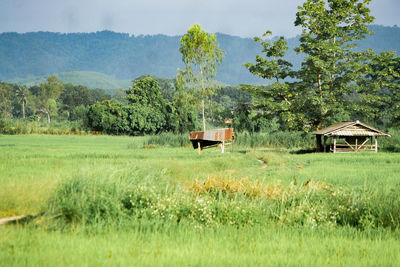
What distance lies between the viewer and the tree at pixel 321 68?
99.3 feet

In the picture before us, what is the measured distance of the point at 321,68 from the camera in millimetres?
29484

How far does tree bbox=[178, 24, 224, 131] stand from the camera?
39.8 meters

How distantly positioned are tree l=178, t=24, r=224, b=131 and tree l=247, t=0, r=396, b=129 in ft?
30.6

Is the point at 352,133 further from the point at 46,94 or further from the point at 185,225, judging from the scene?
the point at 46,94

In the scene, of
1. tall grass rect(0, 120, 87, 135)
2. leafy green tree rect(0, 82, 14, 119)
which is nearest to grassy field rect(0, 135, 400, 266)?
tall grass rect(0, 120, 87, 135)

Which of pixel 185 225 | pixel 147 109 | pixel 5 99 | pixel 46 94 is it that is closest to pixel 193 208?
pixel 185 225

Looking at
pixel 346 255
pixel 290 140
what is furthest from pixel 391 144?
pixel 346 255

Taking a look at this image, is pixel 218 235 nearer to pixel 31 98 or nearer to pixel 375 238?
pixel 375 238

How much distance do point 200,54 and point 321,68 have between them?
1490 centimetres

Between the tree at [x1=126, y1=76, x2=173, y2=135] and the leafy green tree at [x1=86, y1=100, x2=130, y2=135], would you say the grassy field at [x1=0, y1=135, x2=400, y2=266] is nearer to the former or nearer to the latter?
the tree at [x1=126, y1=76, x2=173, y2=135]

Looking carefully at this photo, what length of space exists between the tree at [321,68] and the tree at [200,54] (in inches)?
367

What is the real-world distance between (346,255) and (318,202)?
286 centimetres

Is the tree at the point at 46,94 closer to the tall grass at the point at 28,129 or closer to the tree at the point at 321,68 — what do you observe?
the tall grass at the point at 28,129

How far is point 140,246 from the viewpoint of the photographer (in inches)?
239
